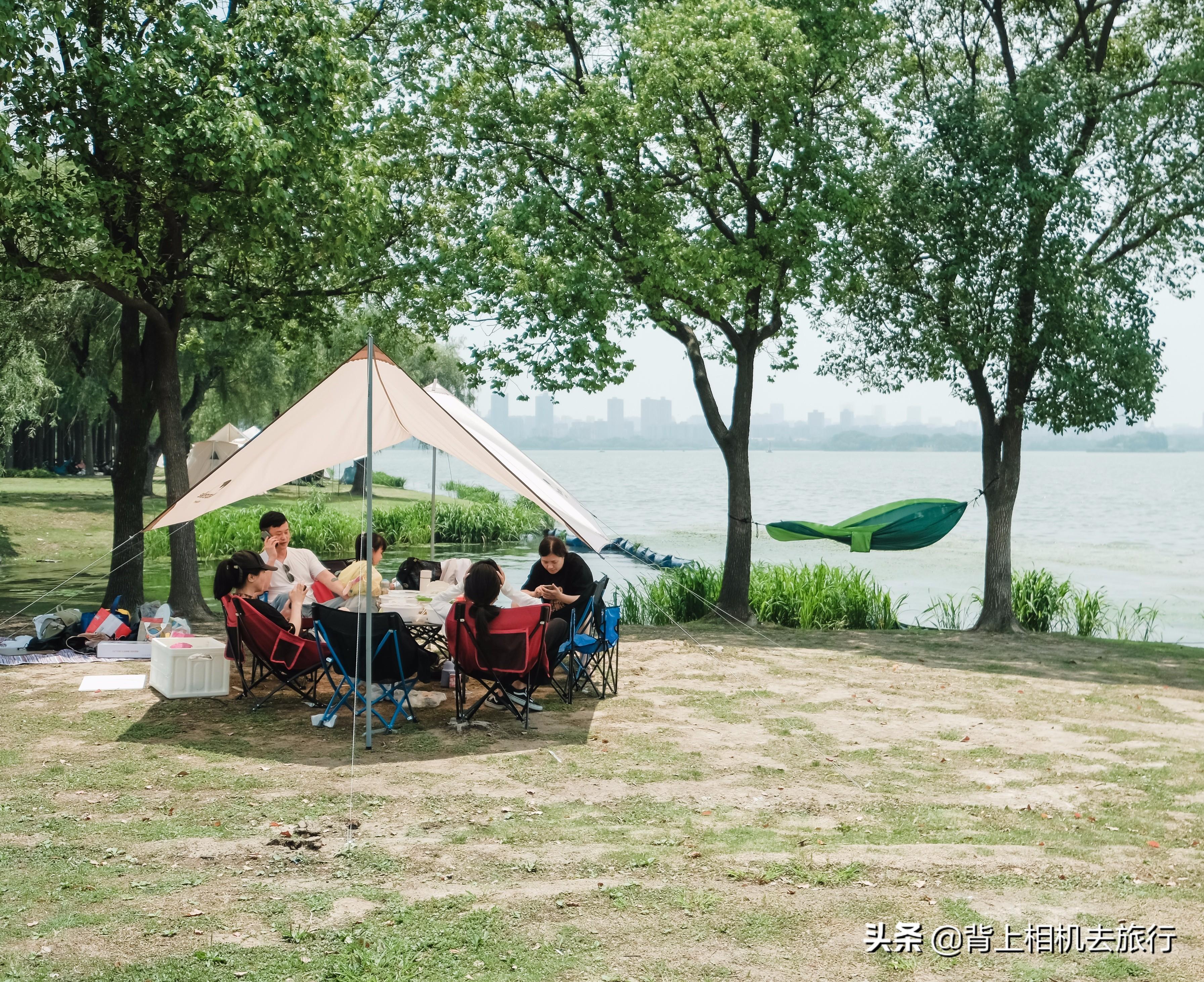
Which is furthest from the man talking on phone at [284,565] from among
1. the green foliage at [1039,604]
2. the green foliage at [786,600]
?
the green foliage at [1039,604]

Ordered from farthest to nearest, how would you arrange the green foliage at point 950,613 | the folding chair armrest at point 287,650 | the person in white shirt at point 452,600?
1. the green foliage at point 950,613
2. the person in white shirt at point 452,600
3. the folding chair armrest at point 287,650

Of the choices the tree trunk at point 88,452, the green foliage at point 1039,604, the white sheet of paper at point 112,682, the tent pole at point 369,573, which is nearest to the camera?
the tent pole at point 369,573

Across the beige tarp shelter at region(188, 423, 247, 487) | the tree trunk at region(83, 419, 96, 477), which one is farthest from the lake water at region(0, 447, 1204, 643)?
the tree trunk at region(83, 419, 96, 477)

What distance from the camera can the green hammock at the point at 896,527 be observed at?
41.8 feet

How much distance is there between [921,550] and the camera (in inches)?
1173

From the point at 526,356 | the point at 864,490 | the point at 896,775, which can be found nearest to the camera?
the point at 896,775

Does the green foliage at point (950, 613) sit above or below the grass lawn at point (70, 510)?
below

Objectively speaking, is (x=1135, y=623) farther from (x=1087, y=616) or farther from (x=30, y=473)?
(x=30, y=473)

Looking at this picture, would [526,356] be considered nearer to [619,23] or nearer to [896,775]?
[619,23]

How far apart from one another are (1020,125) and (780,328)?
3120 millimetres

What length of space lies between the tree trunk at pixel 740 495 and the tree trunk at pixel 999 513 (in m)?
2.54

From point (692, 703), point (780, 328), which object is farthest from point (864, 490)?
point (692, 703)

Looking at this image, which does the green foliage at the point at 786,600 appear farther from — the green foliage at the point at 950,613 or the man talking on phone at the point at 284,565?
the man talking on phone at the point at 284,565

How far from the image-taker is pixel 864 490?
246 feet
